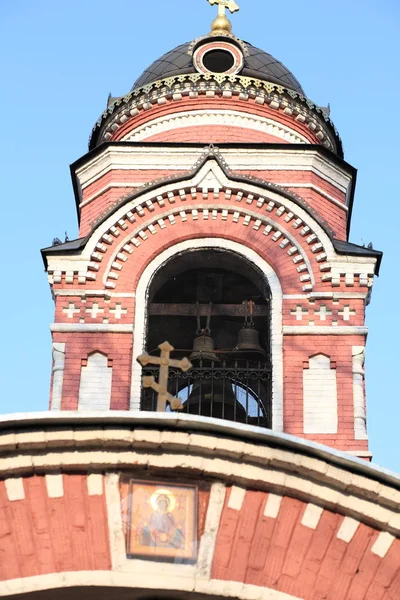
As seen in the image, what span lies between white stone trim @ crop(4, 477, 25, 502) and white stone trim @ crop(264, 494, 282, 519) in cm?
156

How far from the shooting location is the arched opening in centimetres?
1519

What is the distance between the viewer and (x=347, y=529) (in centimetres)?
1018

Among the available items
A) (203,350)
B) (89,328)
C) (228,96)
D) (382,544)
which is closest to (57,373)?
(89,328)

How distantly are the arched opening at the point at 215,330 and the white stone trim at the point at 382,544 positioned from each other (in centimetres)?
473

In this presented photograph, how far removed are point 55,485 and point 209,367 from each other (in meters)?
5.24

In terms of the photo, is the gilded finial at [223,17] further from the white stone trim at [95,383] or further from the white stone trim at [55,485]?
the white stone trim at [55,485]

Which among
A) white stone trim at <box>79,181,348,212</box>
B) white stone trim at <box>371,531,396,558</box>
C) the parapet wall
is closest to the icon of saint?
the parapet wall

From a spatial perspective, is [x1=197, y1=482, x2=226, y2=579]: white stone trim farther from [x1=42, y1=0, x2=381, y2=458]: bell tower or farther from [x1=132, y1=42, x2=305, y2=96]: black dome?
[x1=132, y1=42, x2=305, y2=96]: black dome

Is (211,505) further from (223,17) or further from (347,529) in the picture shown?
(223,17)

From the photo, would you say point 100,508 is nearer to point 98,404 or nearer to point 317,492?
point 317,492

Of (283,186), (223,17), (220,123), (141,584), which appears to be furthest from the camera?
(223,17)

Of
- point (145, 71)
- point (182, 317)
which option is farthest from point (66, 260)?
point (145, 71)

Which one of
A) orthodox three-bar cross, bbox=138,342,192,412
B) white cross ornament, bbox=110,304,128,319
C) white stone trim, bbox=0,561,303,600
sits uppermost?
white cross ornament, bbox=110,304,128,319

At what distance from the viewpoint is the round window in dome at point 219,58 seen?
18141 millimetres
